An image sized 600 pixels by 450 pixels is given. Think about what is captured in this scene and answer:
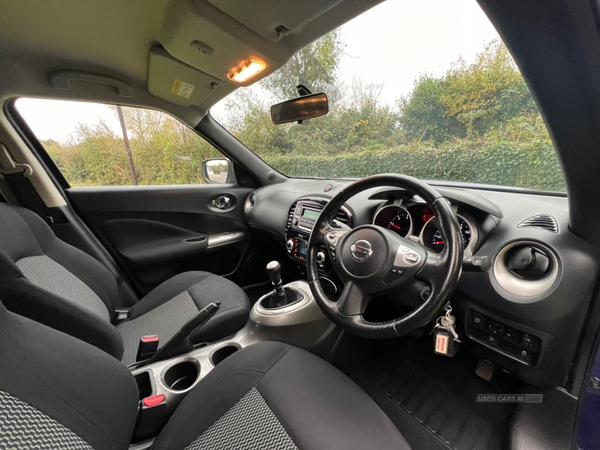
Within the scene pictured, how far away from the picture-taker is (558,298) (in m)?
0.88

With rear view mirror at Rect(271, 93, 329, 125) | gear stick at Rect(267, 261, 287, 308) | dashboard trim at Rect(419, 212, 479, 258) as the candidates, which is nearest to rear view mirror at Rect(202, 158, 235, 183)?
rear view mirror at Rect(271, 93, 329, 125)

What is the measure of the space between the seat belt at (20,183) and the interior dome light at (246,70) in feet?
4.55

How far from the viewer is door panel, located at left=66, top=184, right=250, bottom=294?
200cm

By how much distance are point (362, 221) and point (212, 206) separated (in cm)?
135

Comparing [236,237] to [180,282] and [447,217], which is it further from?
[447,217]

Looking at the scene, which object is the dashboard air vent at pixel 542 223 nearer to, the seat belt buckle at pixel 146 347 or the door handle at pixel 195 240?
the seat belt buckle at pixel 146 347

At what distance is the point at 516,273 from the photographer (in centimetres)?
102

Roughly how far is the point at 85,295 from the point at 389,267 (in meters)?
1.32

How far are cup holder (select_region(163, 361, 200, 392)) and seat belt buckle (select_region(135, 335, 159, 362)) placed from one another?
0.11 meters

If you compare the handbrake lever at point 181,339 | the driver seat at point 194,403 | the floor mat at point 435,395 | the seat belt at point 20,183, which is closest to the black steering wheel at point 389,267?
the driver seat at point 194,403

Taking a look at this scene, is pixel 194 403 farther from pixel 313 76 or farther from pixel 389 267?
pixel 313 76

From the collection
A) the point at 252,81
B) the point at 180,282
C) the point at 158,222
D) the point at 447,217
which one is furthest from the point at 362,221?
the point at 158,222

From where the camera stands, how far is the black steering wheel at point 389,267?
849 millimetres

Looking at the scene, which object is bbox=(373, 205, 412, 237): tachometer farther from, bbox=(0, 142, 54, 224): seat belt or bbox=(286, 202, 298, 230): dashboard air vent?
bbox=(0, 142, 54, 224): seat belt
